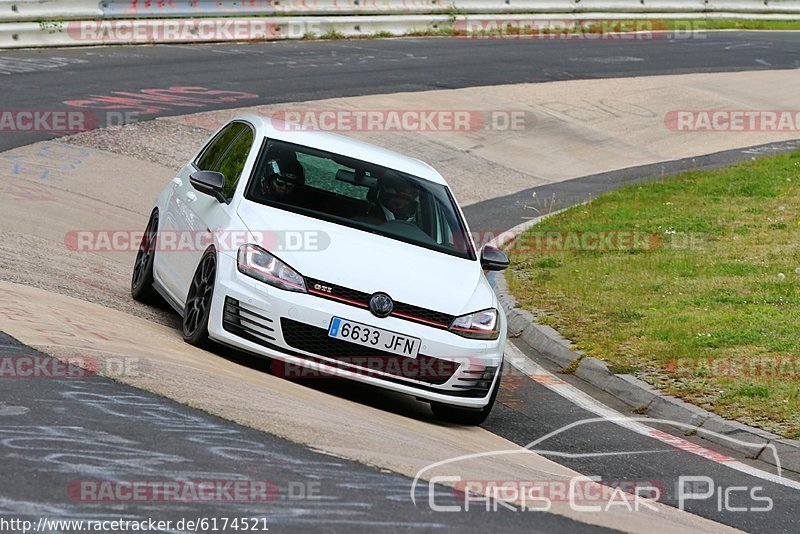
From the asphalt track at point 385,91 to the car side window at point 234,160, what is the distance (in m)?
1.91

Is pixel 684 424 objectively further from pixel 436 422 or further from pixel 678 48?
pixel 678 48

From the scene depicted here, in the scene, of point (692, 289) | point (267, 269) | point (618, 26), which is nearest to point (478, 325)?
point (267, 269)

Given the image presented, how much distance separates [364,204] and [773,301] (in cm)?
473

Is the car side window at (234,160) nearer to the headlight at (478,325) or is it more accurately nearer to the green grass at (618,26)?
the headlight at (478,325)

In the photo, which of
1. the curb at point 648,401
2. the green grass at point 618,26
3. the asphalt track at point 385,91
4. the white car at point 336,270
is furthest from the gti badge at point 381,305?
the green grass at point 618,26

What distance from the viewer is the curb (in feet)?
27.9

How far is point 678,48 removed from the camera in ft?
110

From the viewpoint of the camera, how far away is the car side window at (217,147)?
1016cm

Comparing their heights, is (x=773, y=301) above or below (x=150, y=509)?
below

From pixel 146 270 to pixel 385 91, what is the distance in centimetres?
1413

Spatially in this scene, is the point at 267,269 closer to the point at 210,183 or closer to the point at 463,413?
the point at 210,183

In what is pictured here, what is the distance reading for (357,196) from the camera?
9.43m

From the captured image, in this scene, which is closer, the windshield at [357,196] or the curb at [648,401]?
the curb at [648,401]

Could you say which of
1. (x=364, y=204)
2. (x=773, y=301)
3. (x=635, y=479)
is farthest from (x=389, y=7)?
(x=635, y=479)
